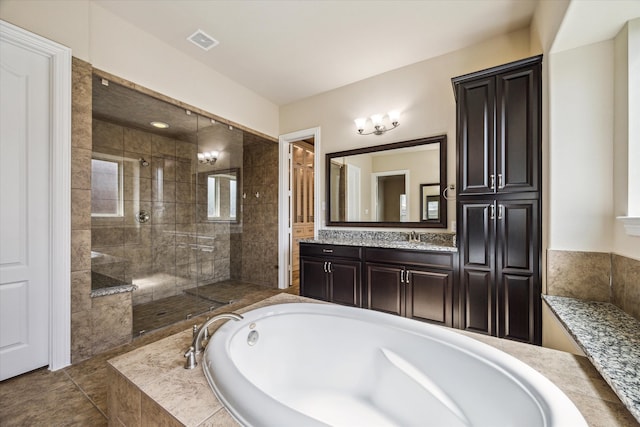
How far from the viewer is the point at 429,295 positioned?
7.33 feet

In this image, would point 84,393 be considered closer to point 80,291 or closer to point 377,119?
point 80,291

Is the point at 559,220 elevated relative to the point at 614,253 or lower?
elevated

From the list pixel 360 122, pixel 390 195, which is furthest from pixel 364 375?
pixel 360 122

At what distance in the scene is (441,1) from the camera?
2.01m

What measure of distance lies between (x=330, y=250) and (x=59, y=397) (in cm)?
218

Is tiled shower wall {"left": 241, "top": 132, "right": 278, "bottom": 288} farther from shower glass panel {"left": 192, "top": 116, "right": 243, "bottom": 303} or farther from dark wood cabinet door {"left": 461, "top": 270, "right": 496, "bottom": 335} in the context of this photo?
dark wood cabinet door {"left": 461, "top": 270, "right": 496, "bottom": 335}

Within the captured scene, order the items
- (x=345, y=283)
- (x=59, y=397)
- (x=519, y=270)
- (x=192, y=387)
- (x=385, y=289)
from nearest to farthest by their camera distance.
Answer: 1. (x=192, y=387)
2. (x=59, y=397)
3. (x=519, y=270)
4. (x=385, y=289)
5. (x=345, y=283)

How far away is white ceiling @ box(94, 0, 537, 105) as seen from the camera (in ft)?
6.79

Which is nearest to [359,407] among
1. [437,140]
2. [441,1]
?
[437,140]

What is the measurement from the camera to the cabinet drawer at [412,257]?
2164mm

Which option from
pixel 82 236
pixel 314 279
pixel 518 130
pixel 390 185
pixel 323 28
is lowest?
pixel 314 279

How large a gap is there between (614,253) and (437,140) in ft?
5.32

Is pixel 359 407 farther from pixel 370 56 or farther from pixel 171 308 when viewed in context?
pixel 370 56

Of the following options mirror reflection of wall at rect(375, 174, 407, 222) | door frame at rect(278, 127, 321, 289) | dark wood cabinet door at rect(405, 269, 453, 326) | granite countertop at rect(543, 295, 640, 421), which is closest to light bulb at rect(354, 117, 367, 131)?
mirror reflection of wall at rect(375, 174, 407, 222)
